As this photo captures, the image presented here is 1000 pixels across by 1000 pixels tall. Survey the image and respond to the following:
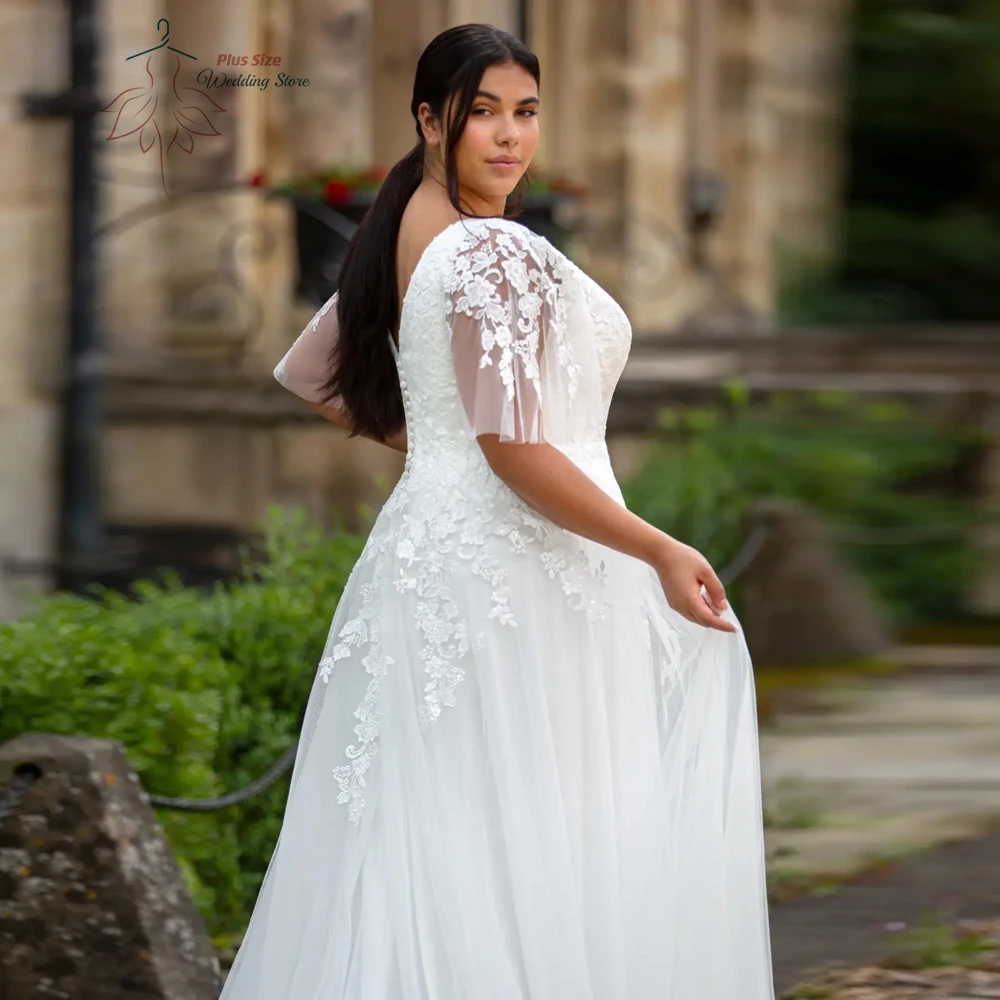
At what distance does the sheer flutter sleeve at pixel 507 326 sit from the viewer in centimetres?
271

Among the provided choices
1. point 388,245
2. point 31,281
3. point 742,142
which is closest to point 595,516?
point 388,245

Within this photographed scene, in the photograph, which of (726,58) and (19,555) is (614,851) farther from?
(726,58)

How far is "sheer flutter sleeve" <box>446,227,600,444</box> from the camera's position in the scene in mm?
2709

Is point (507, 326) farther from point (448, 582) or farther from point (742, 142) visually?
point (742, 142)

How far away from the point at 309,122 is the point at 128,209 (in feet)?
5.31

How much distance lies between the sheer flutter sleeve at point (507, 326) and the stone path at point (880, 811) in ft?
5.83

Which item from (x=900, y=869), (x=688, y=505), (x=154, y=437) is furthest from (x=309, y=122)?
(x=900, y=869)

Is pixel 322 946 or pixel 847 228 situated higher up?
pixel 847 228

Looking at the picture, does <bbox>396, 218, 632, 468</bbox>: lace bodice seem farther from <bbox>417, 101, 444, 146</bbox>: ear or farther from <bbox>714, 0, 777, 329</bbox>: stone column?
<bbox>714, 0, 777, 329</bbox>: stone column

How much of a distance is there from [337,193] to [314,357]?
14.9ft

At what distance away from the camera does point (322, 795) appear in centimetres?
296

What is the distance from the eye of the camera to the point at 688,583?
268cm

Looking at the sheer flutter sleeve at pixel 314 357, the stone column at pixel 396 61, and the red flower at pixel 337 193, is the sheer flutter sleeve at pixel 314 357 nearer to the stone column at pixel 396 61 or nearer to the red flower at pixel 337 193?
the red flower at pixel 337 193

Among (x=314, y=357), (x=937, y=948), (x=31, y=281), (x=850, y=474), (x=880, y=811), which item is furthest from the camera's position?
(x=850, y=474)
